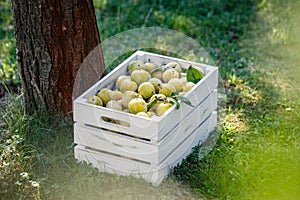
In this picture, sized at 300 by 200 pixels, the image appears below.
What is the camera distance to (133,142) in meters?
3.83

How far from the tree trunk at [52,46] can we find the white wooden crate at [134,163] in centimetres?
50

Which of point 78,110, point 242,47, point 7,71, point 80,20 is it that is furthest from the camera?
point 242,47

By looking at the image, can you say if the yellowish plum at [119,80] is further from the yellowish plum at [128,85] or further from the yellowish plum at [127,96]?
the yellowish plum at [127,96]

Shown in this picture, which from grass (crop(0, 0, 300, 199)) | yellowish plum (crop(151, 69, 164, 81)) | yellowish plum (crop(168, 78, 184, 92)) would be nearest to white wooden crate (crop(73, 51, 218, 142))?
yellowish plum (crop(168, 78, 184, 92))

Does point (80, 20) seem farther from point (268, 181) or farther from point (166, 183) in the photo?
point (268, 181)

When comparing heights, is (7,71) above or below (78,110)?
below

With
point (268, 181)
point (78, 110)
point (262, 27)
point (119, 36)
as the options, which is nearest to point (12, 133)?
point (78, 110)

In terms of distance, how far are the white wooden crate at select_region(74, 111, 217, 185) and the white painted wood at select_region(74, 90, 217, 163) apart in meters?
0.05

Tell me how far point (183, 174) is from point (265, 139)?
763mm

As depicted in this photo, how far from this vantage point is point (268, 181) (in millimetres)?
3996

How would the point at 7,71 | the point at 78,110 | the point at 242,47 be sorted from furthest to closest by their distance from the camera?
the point at 242,47 → the point at 7,71 → the point at 78,110

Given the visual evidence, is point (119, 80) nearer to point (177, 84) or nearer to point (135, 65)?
point (135, 65)

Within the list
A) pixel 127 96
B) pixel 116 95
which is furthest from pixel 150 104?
pixel 116 95

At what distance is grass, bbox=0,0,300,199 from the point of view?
12.9ft
